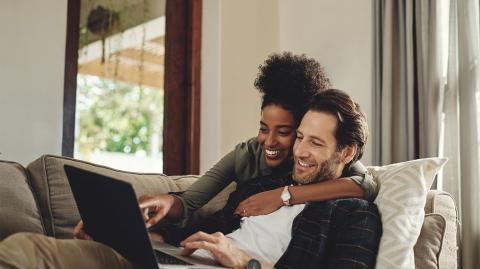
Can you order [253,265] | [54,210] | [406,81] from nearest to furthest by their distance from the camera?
1. [253,265]
2. [54,210]
3. [406,81]

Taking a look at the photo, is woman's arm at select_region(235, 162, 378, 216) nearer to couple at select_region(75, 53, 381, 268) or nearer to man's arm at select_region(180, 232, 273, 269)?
couple at select_region(75, 53, 381, 268)

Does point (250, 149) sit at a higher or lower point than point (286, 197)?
higher

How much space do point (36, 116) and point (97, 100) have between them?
426 mm

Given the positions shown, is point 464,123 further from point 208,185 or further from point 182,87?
point 182,87

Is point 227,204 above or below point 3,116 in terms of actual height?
below

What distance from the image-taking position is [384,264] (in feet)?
4.22

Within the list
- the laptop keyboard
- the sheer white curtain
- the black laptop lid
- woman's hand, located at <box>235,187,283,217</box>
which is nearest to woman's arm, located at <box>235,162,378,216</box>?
woman's hand, located at <box>235,187,283,217</box>

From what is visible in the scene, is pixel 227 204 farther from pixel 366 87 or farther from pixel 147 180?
pixel 366 87

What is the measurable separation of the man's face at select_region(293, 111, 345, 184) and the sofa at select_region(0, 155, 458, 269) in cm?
30

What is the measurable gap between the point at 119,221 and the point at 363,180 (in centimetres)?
68

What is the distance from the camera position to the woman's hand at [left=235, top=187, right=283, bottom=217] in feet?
Result: 4.85

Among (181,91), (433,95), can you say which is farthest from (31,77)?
(433,95)

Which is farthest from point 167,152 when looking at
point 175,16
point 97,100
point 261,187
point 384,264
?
point 384,264

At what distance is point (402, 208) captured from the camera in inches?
53.5
